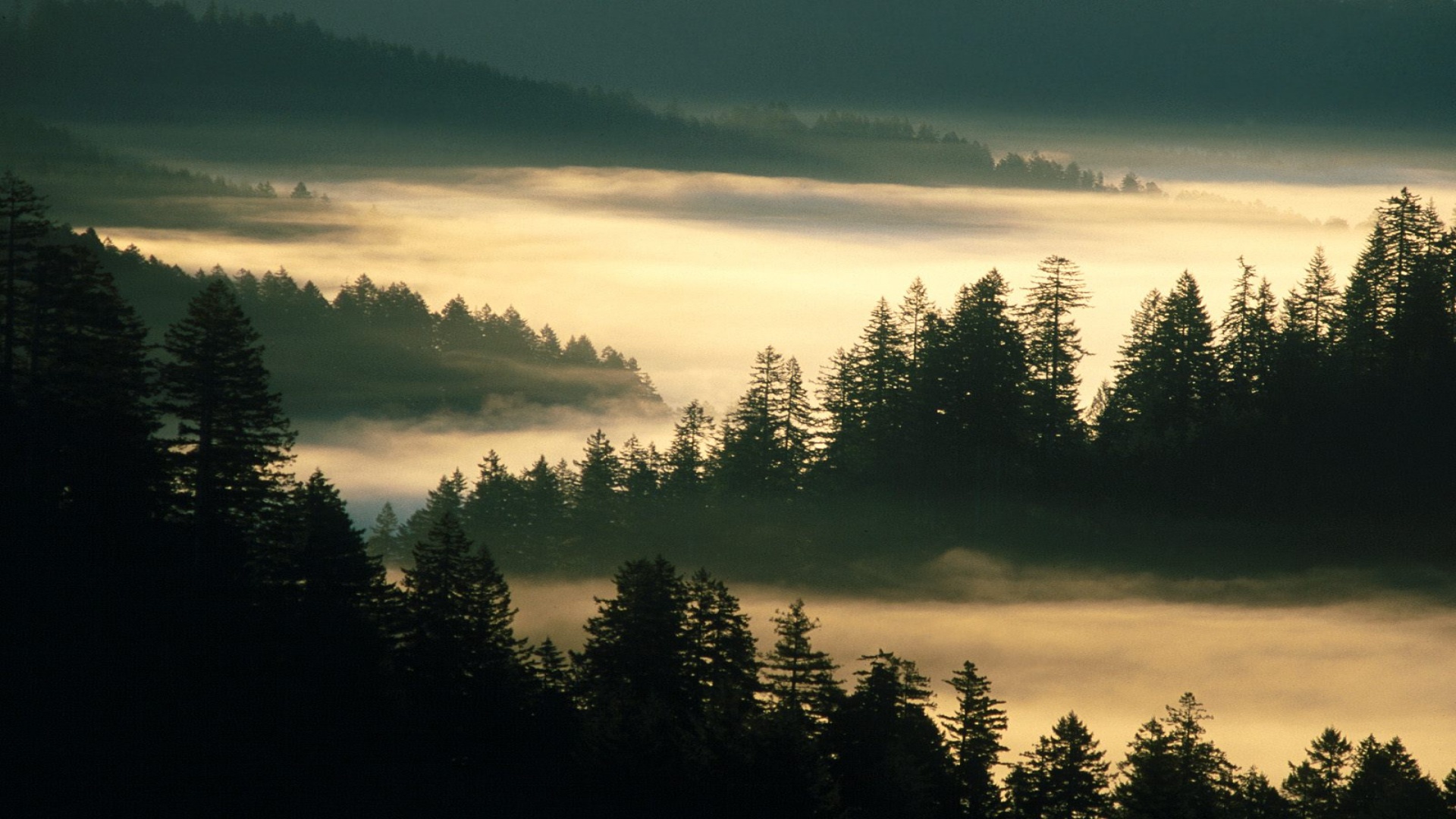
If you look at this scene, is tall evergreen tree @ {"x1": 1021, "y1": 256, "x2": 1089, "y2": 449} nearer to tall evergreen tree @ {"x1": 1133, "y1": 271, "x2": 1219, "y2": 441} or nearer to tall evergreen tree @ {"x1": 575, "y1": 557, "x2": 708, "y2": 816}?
tall evergreen tree @ {"x1": 1133, "y1": 271, "x2": 1219, "y2": 441}

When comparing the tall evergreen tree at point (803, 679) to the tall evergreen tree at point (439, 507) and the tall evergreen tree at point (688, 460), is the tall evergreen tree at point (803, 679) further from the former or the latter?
the tall evergreen tree at point (439, 507)

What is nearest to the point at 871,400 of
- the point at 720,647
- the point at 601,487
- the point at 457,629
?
the point at 601,487

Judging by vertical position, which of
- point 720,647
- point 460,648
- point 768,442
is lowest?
point 720,647

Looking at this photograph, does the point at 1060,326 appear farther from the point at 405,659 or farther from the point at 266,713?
the point at 266,713

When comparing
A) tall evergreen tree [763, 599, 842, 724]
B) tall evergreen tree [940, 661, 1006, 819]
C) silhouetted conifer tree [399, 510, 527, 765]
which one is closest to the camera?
silhouetted conifer tree [399, 510, 527, 765]

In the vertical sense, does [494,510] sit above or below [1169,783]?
above

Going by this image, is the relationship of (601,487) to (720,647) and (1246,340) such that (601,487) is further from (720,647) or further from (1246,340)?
(720,647)

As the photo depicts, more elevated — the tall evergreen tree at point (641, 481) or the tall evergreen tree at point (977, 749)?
the tall evergreen tree at point (641, 481)

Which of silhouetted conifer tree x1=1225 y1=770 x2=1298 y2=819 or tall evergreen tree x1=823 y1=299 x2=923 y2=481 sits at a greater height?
tall evergreen tree x1=823 y1=299 x2=923 y2=481

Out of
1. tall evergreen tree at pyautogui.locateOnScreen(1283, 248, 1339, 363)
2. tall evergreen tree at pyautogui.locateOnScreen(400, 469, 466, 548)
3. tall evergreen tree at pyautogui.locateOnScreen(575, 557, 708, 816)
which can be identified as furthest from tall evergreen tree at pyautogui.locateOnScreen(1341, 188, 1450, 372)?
tall evergreen tree at pyautogui.locateOnScreen(400, 469, 466, 548)

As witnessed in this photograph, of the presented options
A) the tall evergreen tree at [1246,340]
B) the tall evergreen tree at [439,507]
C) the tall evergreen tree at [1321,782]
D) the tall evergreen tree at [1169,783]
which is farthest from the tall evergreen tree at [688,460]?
the tall evergreen tree at [1169,783]

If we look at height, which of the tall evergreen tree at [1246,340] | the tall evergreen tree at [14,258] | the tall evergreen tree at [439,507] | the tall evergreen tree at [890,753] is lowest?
the tall evergreen tree at [890,753]

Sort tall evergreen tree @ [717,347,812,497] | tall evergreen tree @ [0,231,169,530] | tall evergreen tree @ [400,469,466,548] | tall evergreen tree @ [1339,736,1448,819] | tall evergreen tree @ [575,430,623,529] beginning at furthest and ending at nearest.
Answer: tall evergreen tree @ [400,469,466,548] → tall evergreen tree @ [575,430,623,529] → tall evergreen tree @ [717,347,812,497] → tall evergreen tree @ [1339,736,1448,819] → tall evergreen tree @ [0,231,169,530]

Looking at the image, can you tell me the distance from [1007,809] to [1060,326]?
46428mm
